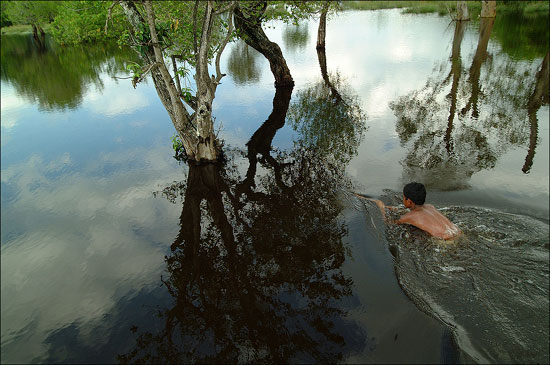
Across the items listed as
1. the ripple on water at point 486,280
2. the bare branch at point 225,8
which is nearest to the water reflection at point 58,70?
the bare branch at point 225,8

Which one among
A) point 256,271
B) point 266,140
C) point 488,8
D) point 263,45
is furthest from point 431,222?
point 488,8

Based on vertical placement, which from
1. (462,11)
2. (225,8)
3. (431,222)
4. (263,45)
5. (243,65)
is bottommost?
(431,222)

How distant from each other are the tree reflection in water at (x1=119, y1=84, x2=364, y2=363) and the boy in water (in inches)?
60.8

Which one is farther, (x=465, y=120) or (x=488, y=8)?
(x=488, y=8)

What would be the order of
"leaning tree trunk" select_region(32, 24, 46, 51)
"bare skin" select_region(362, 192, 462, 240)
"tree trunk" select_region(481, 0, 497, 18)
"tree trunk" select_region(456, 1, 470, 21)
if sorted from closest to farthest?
"bare skin" select_region(362, 192, 462, 240) → "tree trunk" select_region(456, 1, 470, 21) → "tree trunk" select_region(481, 0, 497, 18) → "leaning tree trunk" select_region(32, 24, 46, 51)

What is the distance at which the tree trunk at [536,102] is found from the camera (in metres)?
9.87

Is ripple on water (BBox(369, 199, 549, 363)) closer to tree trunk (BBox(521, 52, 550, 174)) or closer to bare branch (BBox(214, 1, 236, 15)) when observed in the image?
tree trunk (BBox(521, 52, 550, 174))

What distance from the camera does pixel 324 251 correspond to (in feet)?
22.1

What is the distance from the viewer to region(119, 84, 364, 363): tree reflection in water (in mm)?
4930

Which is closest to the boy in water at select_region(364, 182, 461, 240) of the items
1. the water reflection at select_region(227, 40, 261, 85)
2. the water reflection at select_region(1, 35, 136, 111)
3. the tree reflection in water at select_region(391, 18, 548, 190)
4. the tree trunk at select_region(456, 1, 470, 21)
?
the tree reflection in water at select_region(391, 18, 548, 190)

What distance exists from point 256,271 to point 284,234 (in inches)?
49.5

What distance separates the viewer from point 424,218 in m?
6.37

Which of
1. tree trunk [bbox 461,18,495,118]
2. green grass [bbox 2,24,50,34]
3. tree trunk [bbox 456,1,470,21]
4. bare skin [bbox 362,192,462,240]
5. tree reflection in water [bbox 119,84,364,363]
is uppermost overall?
green grass [bbox 2,24,50,34]

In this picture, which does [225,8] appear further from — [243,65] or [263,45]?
[243,65]
